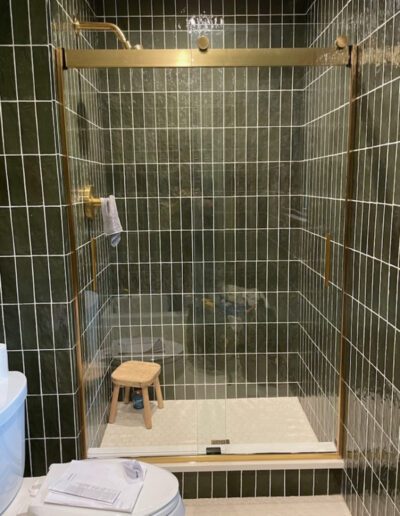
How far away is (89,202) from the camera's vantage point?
2.16m

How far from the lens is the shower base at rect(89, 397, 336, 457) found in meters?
2.11

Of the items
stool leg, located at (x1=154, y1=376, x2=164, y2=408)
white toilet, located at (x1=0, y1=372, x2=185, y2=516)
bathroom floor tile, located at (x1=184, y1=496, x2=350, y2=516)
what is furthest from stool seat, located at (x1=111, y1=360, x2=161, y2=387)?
white toilet, located at (x1=0, y1=372, x2=185, y2=516)

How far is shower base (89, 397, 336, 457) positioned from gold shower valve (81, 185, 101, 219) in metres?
1.20

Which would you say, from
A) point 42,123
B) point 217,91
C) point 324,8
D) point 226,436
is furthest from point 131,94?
point 226,436

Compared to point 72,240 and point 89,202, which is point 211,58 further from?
point 72,240

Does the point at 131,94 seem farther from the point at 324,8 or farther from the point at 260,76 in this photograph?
the point at 324,8

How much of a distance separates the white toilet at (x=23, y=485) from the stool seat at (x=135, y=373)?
0.88 meters

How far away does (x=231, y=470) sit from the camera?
2021 millimetres

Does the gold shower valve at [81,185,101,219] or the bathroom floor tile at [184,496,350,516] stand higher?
the gold shower valve at [81,185,101,219]

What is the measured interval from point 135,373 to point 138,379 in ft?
0.28

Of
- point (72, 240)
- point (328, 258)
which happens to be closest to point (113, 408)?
point (72, 240)

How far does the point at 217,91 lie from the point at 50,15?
1.06 metres

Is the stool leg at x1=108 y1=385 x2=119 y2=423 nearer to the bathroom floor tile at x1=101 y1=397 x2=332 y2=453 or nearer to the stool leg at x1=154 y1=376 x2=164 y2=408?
the bathroom floor tile at x1=101 y1=397 x2=332 y2=453

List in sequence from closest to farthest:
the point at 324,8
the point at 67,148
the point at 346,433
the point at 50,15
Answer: the point at 50,15, the point at 67,148, the point at 346,433, the point at 324,8
